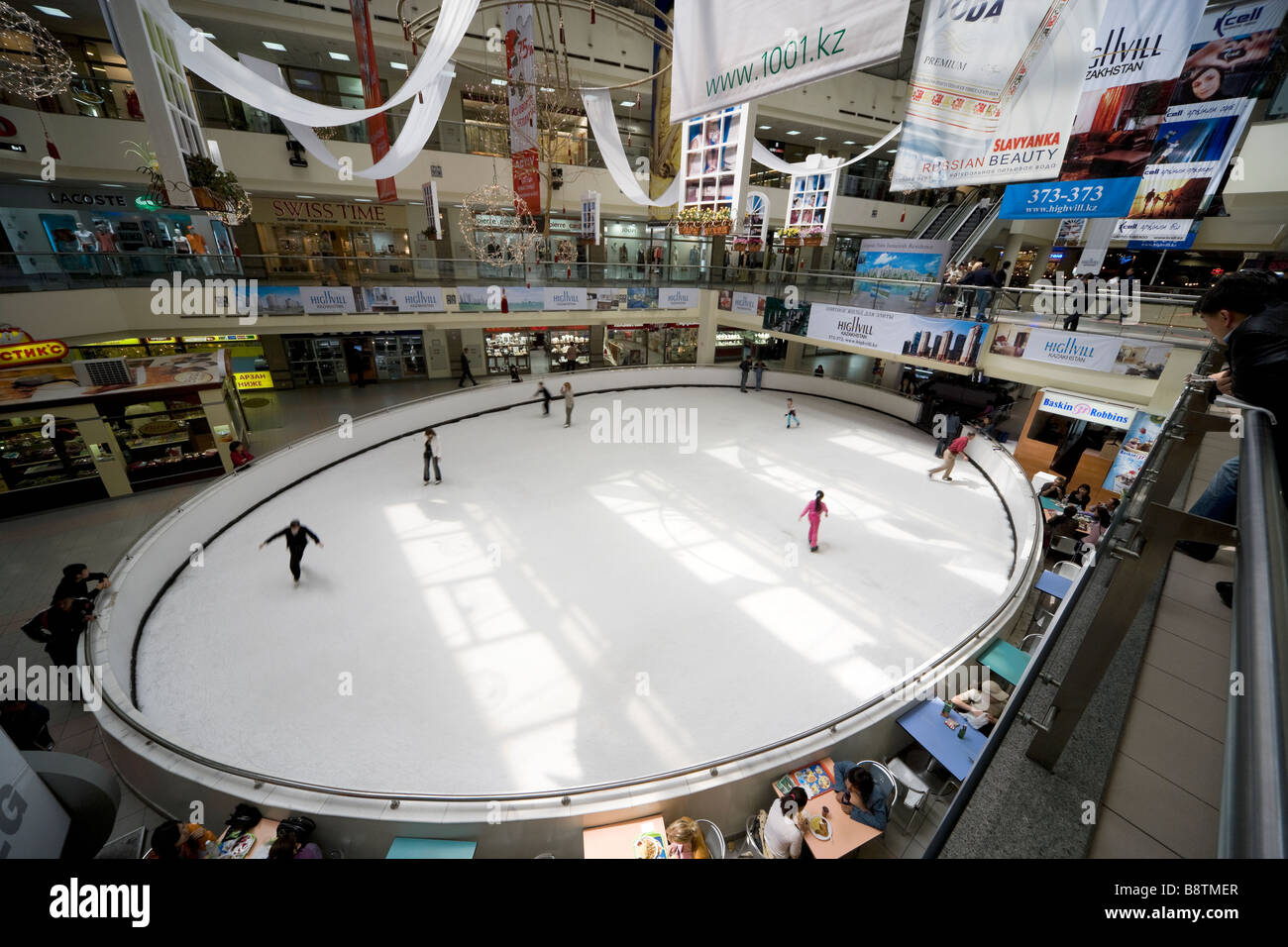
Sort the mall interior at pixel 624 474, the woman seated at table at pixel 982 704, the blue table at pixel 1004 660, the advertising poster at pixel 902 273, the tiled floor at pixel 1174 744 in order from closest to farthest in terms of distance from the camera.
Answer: the tiled floor at pixel 1174 744 → the mall interior at pixel 624 474 → the woman seated at table at pixel 982 704 → the blue table at pixel 1004 660 → the advertising poster at pixel 902 273

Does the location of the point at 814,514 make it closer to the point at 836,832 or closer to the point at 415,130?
the point at 836,832

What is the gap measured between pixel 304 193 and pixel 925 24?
16.9 metres

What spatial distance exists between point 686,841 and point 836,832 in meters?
1.42

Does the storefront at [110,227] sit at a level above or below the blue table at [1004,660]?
above

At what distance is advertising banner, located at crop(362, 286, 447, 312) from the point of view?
14.5m

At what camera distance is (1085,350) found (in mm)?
10898

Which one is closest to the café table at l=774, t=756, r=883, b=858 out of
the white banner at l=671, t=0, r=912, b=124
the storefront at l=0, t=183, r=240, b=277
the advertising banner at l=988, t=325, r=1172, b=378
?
the white banner at l=671, t=0, r=912, b=124

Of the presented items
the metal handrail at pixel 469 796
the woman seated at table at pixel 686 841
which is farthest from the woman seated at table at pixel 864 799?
the woman seated at table at pixel 686 841

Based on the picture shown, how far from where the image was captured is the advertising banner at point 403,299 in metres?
14.5

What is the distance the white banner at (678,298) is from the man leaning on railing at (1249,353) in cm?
1726

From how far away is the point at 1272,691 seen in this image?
2.37 feet

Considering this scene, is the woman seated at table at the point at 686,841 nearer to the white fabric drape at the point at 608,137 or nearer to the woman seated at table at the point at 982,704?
the woman seated at table at the point at 982,704

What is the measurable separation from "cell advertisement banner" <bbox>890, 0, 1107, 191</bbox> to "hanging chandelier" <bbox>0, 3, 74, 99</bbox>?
1127cm

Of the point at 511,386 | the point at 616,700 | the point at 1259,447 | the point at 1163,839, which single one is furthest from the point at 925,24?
the point at 511,386
